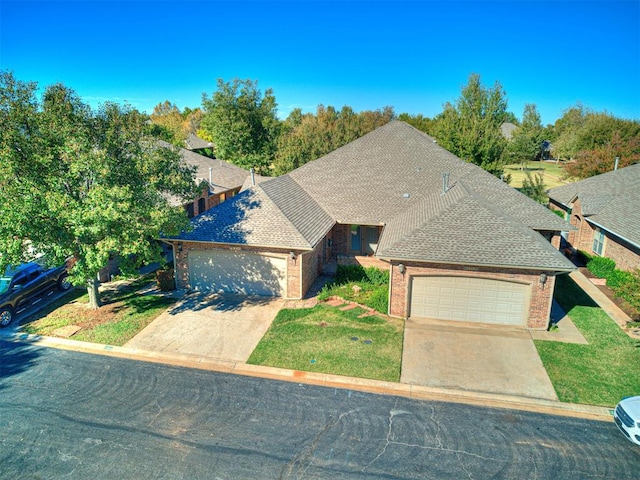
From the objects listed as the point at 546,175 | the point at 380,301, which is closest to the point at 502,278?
the point at 380,301

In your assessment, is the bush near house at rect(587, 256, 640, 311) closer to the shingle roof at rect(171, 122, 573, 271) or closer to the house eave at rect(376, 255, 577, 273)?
the house eave at rect(376, 255, 577, 273)

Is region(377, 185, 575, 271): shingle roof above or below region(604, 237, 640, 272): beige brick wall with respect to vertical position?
above

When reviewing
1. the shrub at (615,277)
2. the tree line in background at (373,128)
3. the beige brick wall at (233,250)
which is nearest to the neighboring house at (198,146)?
the tree line in background at (373,128)

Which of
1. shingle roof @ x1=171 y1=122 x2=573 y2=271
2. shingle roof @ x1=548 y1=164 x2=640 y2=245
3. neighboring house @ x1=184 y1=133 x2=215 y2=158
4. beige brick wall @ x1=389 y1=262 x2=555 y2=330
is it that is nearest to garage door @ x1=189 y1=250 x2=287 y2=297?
shingle roof @ x1=171 y1=122 x2=573 y2=271

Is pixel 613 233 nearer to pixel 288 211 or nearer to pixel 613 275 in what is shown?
pixel 613 275

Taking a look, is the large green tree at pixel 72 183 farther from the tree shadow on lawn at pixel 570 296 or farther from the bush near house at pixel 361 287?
the tree shadow on lawn at pixel 570 296

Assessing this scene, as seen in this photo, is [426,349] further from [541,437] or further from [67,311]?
[67,311]
